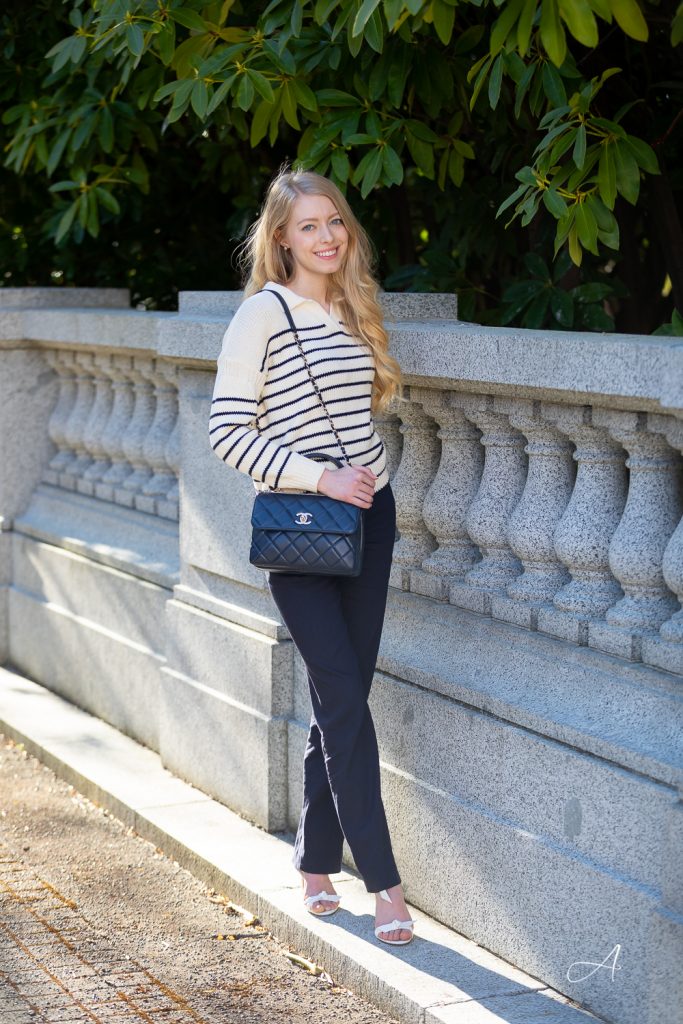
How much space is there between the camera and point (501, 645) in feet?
13.3

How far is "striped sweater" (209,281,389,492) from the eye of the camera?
3848 millimetres

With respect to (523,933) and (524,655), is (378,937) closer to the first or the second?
(523,933)

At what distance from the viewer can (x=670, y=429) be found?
3451mm

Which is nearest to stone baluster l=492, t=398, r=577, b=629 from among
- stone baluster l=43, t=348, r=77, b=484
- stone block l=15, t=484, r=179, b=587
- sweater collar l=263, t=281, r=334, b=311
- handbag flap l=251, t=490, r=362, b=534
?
handbag flap l=251, t=490, r=362, b=534

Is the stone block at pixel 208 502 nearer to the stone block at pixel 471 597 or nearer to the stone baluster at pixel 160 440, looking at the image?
the stone baluster at pixel 160 440

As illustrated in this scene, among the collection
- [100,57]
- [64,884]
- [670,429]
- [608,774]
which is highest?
[100,57]

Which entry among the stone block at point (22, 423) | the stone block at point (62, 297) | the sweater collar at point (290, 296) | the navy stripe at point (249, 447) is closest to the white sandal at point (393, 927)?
the navy stripe at point (249, 447)

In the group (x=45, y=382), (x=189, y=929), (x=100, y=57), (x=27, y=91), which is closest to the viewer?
(x=189, y=929)

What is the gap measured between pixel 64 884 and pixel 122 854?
1.02 ft

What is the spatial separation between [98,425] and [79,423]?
236 millimetres

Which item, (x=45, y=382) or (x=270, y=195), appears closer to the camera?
(x=270, y=195)

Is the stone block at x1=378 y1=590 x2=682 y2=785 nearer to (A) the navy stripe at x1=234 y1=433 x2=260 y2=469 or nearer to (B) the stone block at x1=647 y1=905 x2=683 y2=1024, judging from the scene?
(B) the stone block at x1=647 y1=905 x2=683 y2=1024

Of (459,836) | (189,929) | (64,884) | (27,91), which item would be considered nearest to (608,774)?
(459,836)

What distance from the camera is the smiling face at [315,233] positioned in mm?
3965
